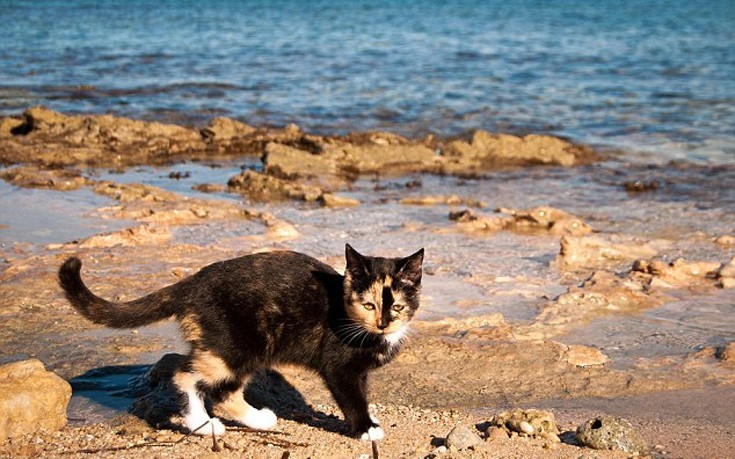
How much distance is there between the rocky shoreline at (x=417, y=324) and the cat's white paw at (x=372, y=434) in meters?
0.06

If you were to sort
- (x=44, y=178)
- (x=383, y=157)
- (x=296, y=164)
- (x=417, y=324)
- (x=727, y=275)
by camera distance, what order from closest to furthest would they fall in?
(x=417, y=324), (x=727, y=275), (x=44, y=178), (x=296, y=164), (x=383, y=157)

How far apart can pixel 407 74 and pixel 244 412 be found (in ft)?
64.6

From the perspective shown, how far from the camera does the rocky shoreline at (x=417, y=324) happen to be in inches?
196

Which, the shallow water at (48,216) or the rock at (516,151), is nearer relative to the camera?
the shallow water at (48,216)

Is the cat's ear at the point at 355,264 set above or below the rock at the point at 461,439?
above

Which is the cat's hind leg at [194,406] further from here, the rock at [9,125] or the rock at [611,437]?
the rock at [9,125]

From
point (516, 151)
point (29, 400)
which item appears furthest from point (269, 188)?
point (29, 400)

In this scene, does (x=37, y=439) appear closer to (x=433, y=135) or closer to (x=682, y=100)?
(x=433, y=135)

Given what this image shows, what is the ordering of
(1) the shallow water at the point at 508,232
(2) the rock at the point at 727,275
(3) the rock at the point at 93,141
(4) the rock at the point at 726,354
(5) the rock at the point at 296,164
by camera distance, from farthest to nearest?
1. (3) the rock at the point at 93,141
2. (5) the rock at the point at 296,164
3. (2) the rock at the point at 727,275
4. (1) the shallow water at the point at 508,232
5. (4) the rock at the point at 726,354

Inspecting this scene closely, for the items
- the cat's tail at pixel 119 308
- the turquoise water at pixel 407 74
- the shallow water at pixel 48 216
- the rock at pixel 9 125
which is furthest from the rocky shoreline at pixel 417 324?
the turquoise water at pixel 407 74

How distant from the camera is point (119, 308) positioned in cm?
519

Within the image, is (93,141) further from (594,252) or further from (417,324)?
(417,324)

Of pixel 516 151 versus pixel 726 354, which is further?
pixel 516 151

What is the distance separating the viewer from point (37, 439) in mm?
4863
